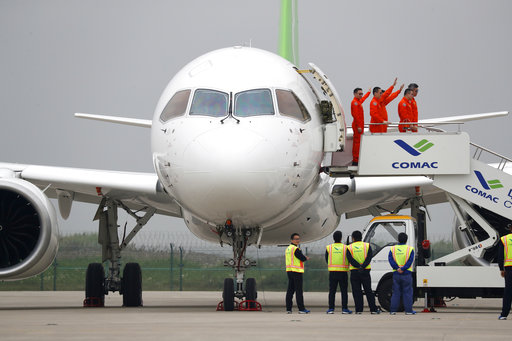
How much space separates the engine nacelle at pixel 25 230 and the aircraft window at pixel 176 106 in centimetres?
302

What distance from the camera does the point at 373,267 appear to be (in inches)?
646

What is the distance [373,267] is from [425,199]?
144 inches

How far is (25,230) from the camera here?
15.7m

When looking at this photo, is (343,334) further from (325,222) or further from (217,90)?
(325,222)

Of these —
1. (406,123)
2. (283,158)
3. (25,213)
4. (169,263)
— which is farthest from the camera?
(169,263)

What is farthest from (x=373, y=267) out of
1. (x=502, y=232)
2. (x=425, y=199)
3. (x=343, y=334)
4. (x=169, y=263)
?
(x=169, y=263)

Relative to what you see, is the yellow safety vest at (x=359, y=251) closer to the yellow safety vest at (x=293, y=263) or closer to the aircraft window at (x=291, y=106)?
the yellow safety vest at (x=293, y=263)

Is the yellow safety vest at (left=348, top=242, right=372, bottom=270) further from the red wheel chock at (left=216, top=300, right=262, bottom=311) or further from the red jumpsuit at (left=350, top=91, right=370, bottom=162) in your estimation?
the red wheel chock at (left=216, top=300, right=262, bottom=311)

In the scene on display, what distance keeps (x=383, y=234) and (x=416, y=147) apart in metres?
3.24

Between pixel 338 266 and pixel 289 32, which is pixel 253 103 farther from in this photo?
pixel 289 32

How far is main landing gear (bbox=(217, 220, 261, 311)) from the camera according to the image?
44.7 feet

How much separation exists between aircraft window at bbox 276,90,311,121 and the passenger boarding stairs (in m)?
1.27

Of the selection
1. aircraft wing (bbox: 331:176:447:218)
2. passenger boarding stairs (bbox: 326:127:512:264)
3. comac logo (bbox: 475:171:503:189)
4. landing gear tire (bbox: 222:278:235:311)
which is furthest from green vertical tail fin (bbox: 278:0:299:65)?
landing gear tire (bbox: 222:278:235:311)

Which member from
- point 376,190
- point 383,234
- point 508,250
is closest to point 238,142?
point 508,250
